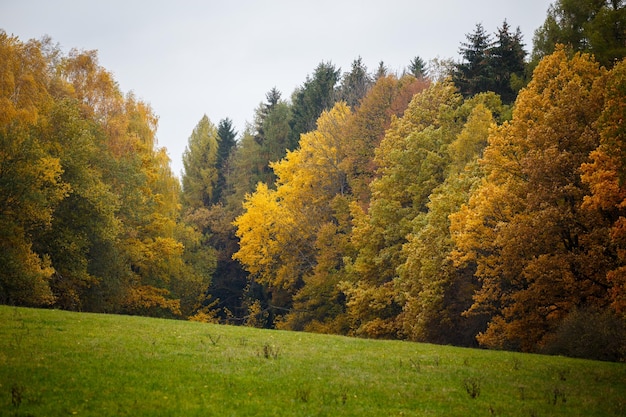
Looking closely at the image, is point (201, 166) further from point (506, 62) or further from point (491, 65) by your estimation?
point (506, 62)

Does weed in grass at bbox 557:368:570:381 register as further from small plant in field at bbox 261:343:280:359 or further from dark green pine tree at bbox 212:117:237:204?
dark green pine tree at bbox 212:117:237:204

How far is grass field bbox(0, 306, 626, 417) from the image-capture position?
1238cm

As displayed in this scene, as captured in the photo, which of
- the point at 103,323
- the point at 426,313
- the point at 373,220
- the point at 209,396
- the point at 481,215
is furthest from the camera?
the point at 373,220

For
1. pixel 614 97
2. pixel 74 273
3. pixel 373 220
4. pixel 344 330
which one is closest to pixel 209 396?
pixel 614 97

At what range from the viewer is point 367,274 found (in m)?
44.2

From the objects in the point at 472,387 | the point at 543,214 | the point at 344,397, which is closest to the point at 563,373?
the point at 472,387

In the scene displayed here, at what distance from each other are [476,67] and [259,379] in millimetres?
40148

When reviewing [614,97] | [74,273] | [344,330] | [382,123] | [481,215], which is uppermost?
[382,123]

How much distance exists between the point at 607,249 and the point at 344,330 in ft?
83.3

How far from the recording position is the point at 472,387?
15.6 metres

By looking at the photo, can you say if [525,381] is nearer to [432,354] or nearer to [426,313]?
[432,354]

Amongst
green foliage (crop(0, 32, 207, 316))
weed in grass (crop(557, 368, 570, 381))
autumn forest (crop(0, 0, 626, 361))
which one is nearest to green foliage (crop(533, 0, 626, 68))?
autumn forest (crop(0, 0, 626, 361))

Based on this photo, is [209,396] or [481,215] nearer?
[209,396]

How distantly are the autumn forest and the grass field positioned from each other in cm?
864
